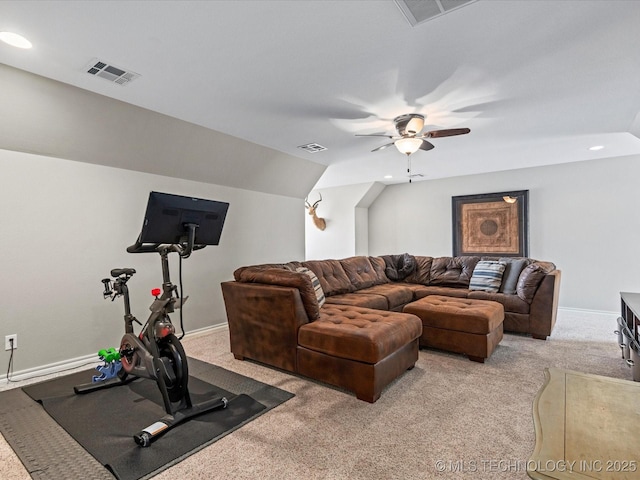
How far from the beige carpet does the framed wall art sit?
2.96 m

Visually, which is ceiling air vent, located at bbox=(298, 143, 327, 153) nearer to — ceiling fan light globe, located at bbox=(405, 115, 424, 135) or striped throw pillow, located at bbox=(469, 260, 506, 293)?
ceiling fan light globe, located at bbox=(405, 115, 424, 135)

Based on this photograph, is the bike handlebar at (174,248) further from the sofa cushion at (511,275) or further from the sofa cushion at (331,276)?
the sofa cushion at (511,275)

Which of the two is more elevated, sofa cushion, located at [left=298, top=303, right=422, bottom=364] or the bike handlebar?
the bike handlebar

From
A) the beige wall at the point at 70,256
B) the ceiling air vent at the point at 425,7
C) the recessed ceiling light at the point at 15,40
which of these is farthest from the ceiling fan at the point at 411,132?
the recessed ceiling light at the point at 15,40

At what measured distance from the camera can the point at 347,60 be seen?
7.57ft

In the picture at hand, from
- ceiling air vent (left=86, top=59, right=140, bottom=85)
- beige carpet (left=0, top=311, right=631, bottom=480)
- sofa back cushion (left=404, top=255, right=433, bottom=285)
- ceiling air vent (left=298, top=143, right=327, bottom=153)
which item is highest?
ceiling air vent (left=298, top=143, right=327, bottom=153)

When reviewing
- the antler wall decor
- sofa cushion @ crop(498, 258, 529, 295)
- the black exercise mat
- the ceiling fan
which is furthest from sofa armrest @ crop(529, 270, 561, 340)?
the antler wall decor

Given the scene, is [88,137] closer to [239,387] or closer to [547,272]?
[239,387]

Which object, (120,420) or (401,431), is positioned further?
(120,420)

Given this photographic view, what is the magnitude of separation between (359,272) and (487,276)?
1.70 metres

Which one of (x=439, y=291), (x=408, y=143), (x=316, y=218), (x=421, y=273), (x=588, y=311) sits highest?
(x=408, y=143)

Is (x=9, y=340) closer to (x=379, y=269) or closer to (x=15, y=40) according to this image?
(x=15, y=40)

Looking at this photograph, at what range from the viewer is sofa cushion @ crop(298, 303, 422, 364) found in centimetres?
233

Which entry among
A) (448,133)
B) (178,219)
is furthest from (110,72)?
(448,133)
